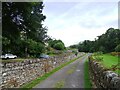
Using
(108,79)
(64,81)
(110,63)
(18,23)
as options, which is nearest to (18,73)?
(64,81)

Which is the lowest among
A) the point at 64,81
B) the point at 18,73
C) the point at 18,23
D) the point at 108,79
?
the point at 64,81

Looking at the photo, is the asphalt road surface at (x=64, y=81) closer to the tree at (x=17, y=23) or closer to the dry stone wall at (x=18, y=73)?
the dry stone wall at (x=18, y=73)

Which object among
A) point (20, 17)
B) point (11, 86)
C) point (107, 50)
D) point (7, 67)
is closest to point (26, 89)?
point (11, 86)

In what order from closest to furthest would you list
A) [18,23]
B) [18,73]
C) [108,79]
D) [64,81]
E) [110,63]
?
[108,79]
[18,73]
[64,81]
[110,63]
[18,23]

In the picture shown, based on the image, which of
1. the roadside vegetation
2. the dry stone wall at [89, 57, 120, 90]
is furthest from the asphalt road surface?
the dry stone wall at [89, 57, 120, 90]

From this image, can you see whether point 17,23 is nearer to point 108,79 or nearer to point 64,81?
point 64,81

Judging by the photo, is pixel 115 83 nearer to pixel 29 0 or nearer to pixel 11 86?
pixel 11 86

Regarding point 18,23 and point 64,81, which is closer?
point 64,81

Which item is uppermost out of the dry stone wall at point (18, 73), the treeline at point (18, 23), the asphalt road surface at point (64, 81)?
the treeline at point (18, 23)

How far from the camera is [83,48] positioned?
116625 millimetres

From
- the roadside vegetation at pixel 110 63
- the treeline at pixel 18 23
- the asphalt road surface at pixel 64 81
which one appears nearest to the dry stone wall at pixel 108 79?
the roadside vegetation at pixel 110 63

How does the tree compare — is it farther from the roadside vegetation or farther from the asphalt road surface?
the roadside vegetation

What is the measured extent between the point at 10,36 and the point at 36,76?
6.02 meters

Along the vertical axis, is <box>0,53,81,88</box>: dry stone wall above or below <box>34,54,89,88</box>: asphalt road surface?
above
